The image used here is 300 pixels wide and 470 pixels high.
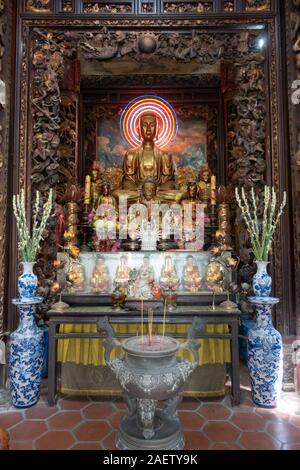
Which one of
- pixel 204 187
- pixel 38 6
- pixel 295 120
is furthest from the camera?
pixel 204 187

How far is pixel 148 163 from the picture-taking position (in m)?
5.39

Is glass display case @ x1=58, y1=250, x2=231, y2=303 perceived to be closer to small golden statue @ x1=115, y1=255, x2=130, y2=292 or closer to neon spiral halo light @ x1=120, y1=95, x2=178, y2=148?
small golden statue @ x1=115, y1=255, x2=130, y2=292

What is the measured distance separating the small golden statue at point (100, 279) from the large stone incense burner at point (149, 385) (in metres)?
1.16

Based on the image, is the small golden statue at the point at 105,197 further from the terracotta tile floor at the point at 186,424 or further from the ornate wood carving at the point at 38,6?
the terracotta tile floor at the point at 186,424

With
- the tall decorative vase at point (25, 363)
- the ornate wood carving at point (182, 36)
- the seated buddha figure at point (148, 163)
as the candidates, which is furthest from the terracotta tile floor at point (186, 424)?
the seated buddha figure at point (148, 163)

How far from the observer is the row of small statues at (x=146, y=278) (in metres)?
3.37

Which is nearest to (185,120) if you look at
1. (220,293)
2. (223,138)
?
(223,138)

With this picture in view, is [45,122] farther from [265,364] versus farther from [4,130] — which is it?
[265,364]

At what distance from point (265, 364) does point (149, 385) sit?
1260 millimetres

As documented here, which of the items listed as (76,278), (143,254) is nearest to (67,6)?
(143,254)

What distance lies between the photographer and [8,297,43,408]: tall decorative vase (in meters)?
2.82

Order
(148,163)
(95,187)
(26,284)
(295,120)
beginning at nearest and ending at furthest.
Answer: (26,284) < (295,120) < (95,187) < (148,163)

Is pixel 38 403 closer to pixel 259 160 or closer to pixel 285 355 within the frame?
pixel 285 355

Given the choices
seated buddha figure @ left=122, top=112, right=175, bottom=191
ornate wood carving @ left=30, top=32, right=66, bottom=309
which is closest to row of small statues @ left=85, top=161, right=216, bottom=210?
seated buddha figure @ left=122, top=112, right=175, bottom=191
